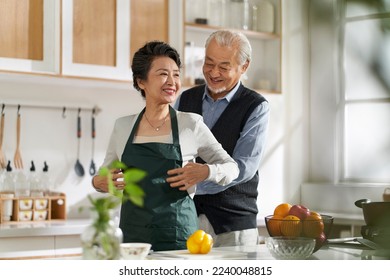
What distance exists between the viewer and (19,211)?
2234 mm

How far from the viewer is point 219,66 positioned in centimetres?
158

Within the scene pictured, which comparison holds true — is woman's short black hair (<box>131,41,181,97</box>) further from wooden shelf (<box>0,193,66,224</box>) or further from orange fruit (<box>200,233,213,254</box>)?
wooden shelf (<box>0,193,66,224</box>)

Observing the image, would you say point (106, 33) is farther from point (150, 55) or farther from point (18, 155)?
point (150, 55)

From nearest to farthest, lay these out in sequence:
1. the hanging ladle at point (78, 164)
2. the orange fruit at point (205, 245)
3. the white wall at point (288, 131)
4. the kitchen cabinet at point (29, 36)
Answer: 1. the orange fruit at point (205, 245)
2. the kitchen cabinet at point (29, 36)
3. the hanging ladle at point (78, 164)
4. the white wall at point (288, 131)

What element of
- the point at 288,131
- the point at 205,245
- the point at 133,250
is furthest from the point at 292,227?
the point at 288,131

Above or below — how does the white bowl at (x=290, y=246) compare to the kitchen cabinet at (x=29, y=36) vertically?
below

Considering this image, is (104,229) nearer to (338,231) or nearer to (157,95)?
(157,95)

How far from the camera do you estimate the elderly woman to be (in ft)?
4.09

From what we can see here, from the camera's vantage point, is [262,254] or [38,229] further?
[38,229]

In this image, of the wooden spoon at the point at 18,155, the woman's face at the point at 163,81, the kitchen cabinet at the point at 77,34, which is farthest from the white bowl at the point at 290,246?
the wooden spoon at the point at 18,155

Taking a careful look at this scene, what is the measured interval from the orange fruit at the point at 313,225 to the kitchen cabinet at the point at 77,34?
4.76 ft

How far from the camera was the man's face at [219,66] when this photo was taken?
1.58 metres

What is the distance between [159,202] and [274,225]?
0.31 meters

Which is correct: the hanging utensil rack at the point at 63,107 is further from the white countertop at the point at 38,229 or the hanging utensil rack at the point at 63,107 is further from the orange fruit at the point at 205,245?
the orange fruit at the point at 205,245
